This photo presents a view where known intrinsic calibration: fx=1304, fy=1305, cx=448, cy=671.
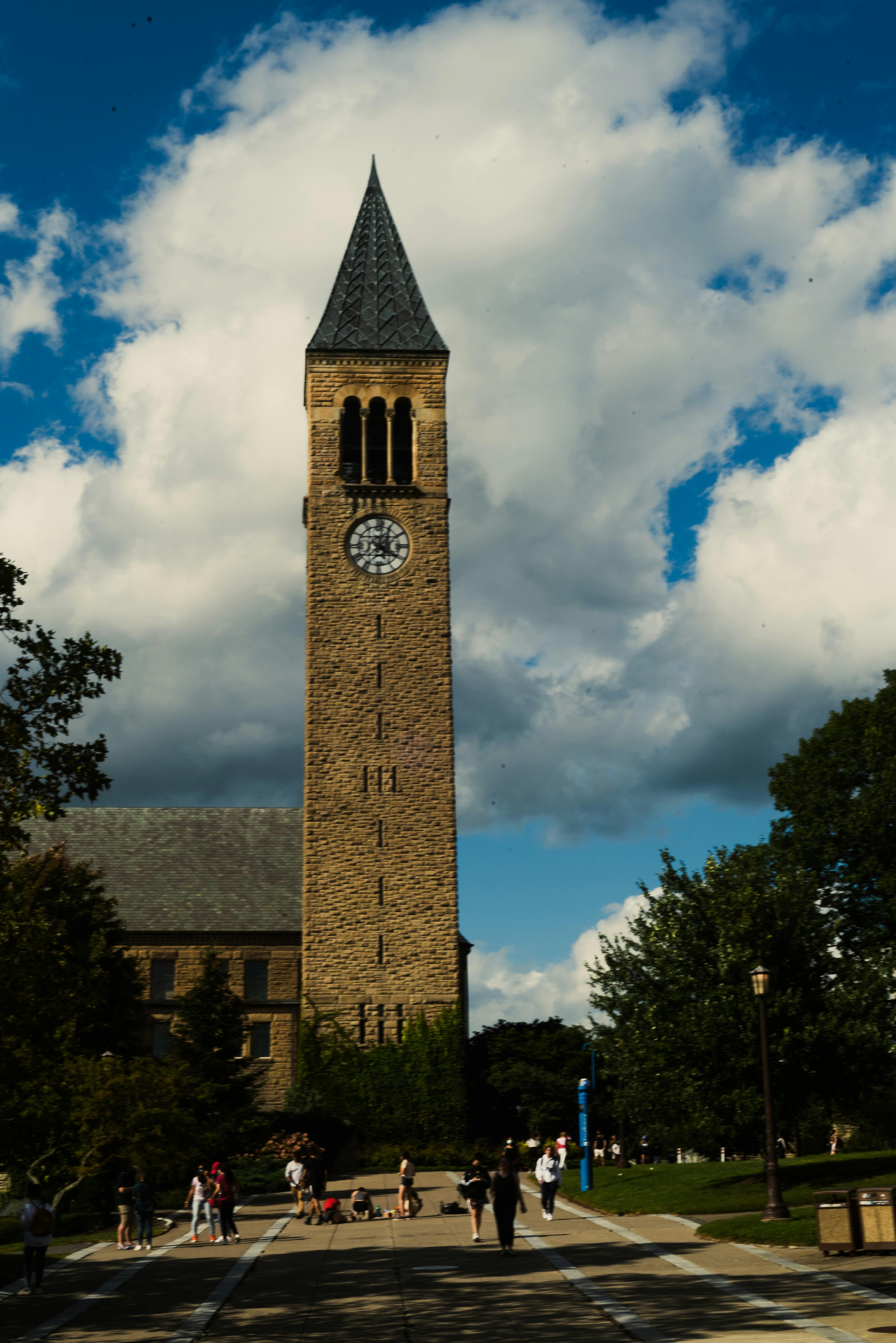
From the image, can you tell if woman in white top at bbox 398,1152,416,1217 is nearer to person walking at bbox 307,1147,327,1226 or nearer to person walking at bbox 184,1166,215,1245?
person walking at bbox 307,1147,327,1226

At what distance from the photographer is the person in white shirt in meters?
32.3

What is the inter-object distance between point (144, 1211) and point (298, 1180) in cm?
667

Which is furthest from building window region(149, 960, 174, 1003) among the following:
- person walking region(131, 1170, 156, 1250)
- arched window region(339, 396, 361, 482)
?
person walking region(131, 1170, 156, 1250)

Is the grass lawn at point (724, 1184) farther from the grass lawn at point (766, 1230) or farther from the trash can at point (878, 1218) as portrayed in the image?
the trash can at point (878, 1218)

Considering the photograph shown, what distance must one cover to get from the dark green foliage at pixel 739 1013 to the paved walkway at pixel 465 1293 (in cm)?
360

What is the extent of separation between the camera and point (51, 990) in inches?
751

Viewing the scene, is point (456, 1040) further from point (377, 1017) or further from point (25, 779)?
point (25, 779)

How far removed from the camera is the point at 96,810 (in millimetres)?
67438

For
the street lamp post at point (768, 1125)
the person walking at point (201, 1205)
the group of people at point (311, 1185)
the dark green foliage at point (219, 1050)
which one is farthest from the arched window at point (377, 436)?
the person walking at point (201, 1205)

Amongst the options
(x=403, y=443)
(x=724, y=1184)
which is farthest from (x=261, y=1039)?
(x=724, y=1184)

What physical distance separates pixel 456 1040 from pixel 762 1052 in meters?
24.7

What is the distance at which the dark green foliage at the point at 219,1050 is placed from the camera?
43.9 meters

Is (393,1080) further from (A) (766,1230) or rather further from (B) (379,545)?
(A) (766,1230)

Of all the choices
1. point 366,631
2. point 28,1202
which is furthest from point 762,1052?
point 366,631
